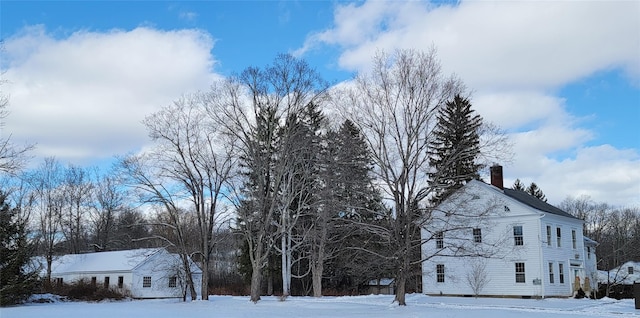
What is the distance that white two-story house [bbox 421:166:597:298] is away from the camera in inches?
1464

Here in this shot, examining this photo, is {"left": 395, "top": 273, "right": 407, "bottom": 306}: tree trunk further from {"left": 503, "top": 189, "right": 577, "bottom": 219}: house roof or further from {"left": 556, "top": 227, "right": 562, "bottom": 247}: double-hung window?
{"left": 556, "top": 227, "right": 562, "bottom": 247}: double-hung window

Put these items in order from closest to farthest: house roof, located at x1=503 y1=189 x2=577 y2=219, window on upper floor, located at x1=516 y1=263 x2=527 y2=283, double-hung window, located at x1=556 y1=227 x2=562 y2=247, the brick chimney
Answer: window on upper floor, located at x1=516 y1=263 x2=527 y2=283 → double-hung window, located at x1=556 y1=227 x2=562 y2=247 → house roof, located at x1=503 y1=189 x2=577 y2=219 → the brick chimney

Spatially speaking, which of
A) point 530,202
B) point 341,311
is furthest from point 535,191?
point 341,311

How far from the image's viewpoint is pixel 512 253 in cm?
3809

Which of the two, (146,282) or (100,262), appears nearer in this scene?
(146,282)

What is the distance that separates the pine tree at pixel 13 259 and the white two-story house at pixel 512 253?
2510 centimetres

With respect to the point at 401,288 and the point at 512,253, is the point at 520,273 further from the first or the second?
the point at 401,288

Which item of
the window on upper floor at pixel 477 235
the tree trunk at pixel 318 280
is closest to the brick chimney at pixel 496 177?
the window on upper floor at pixel 477 235

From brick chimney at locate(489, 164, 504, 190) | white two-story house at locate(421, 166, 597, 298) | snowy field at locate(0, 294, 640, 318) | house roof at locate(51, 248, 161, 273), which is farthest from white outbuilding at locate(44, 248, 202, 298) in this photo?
brick chimney at locate(489, 164, 504, 190)

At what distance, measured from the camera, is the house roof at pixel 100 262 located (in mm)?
48000

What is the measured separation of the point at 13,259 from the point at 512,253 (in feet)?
104

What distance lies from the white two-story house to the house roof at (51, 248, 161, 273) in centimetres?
2333

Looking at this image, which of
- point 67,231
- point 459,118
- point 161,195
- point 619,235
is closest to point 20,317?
point 161,195

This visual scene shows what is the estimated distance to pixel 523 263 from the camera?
124 feet
